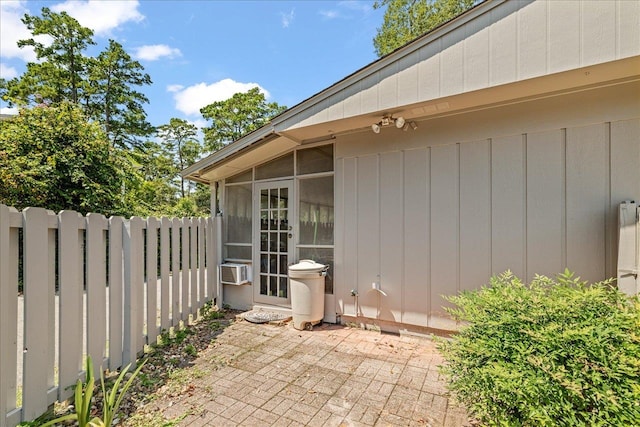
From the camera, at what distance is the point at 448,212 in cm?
371

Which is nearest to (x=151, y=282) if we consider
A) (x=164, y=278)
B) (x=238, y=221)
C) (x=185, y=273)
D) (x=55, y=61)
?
(x=164, y=278)

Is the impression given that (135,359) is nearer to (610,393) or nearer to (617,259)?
(610,393)

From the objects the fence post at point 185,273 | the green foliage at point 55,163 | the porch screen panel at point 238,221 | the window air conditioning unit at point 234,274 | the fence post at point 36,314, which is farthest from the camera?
the green foliage at point 55,163

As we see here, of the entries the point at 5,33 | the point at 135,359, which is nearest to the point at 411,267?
the point at 135,359

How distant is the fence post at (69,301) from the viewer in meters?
2.32

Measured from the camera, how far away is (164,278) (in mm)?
3703

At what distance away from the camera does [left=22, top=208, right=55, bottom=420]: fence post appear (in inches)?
80.7

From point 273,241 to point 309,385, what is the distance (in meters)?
2.72

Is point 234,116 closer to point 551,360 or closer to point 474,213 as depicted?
point 474,213

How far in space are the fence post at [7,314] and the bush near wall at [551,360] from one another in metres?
2.96

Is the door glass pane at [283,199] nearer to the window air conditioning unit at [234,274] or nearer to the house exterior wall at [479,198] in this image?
the house exterior wall at [479,198]

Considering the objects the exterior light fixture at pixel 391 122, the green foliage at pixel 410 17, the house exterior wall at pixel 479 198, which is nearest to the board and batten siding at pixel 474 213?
the house exterior wall at pixel 479 198

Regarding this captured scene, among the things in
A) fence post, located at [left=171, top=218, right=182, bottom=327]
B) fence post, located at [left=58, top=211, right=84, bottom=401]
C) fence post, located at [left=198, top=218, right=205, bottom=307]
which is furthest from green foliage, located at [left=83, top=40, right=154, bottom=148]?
fence post, located at [left=58, top=211, right=84, bottom=401]

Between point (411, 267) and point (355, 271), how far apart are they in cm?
84
